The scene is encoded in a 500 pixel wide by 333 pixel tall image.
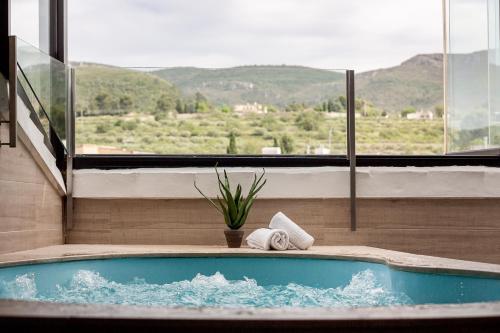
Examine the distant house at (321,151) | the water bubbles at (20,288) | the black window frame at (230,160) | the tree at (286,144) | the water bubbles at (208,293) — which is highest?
the tree at (286,144)

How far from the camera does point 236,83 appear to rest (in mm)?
5891

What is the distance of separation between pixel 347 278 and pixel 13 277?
1.86 metres

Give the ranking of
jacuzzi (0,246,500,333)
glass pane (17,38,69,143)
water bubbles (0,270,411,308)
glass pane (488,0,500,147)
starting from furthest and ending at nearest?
glass pane (488,0,500,147) < glass pane (17,38,69,143) < water bubbles (0,270,411,308) < jacuzzi (0,246,500,333)

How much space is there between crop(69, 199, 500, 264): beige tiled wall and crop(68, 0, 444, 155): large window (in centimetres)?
52

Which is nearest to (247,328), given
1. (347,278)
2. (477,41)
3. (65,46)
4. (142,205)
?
(347,278)

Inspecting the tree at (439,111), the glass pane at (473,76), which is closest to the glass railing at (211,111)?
the tree at (439,111)

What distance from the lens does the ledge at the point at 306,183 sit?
5.23 meters

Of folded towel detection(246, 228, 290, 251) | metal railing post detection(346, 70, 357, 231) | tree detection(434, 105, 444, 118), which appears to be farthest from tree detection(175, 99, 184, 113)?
tree detection(434, 105, 444, 118)

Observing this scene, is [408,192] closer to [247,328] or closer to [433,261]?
[433,261]

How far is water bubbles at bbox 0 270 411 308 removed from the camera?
344 centimetres

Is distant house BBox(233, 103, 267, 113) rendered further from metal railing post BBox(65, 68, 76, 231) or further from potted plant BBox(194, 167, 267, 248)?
metal railing post BBox(65, 68, 76, 231)

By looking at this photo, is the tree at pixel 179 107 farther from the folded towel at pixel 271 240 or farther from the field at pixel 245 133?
the folded towel at pixel 271 240

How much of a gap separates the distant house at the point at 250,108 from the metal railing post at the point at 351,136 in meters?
0.71

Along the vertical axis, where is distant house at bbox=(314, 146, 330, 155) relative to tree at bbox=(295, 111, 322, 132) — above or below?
below
